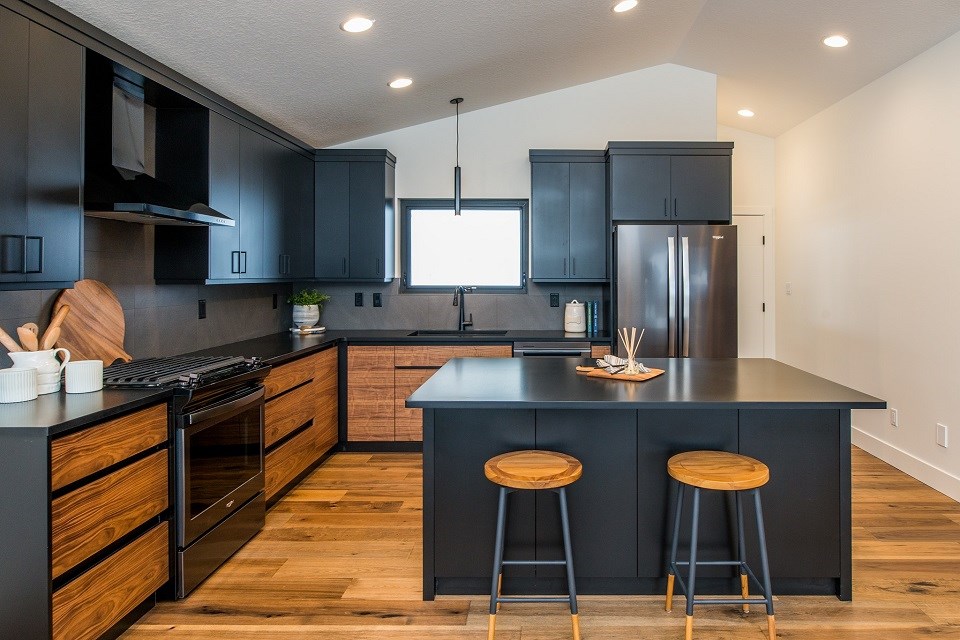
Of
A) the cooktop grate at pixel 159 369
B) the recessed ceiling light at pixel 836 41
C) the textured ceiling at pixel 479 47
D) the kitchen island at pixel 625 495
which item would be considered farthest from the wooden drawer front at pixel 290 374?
the recessed ceiling light at pixel 836 41

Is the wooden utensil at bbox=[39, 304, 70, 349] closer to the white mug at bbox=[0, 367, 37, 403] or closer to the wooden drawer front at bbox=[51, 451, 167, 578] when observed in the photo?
the white mug at bbox=[0, 367, 37, 403]

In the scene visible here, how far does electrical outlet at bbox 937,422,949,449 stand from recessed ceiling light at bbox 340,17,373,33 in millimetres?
3990

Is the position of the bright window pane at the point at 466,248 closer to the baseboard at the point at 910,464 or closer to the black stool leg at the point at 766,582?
the baseboard at the point at 910,464

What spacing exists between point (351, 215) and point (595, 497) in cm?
326

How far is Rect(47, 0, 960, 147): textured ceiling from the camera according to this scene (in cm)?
288

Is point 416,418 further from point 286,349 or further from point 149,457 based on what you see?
point 149,457

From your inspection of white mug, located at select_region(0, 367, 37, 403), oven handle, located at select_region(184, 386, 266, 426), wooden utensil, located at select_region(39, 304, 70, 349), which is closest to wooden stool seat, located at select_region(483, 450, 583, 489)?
oven handle, located at select_region(184, 386, 266, 426)

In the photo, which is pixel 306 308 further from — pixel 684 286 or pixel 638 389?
pixel 638 389

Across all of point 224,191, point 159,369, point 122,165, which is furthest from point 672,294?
point 122,165

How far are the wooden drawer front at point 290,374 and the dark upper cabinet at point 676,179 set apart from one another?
2.58 metres

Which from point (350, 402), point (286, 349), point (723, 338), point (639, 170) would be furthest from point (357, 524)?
point (639, 170)

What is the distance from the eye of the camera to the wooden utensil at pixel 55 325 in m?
2.45

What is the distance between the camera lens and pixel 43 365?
7.59ft

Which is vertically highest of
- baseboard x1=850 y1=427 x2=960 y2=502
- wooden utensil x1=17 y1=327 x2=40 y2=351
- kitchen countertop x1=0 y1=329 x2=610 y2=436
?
wooden utensil x1=17 y1=327 x2=40 y2=351
